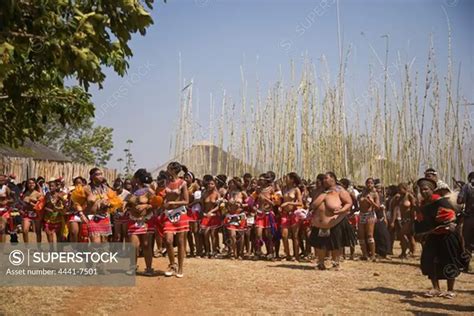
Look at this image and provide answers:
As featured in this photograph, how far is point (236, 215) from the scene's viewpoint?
1215 cm

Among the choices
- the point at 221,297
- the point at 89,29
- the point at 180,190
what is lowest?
the point at 221,297

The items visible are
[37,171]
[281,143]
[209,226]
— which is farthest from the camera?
[37,171]

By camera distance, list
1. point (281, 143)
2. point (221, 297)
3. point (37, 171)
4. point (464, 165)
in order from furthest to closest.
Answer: point (37, 171) → point (281, 143) → point (464, 165) → point (221, 297)

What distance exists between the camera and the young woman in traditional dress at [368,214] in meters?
12.1

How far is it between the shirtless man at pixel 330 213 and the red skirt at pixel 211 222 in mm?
2654

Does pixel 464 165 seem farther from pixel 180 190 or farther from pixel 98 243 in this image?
pixel 98 243

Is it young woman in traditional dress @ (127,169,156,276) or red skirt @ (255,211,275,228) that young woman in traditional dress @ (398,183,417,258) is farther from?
young woman in traditional dress @ (127,169,156,276)

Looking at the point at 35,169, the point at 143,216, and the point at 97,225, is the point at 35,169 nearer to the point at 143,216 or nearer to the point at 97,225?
the point at 97,225

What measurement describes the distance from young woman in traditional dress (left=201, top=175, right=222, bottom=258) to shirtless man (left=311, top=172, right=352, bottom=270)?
2548 millimetres

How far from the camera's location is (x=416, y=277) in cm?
1005

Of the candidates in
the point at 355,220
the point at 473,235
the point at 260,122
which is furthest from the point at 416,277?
the point at 260,122

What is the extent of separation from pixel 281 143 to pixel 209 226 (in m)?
4.65

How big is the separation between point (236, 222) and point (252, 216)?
38cm

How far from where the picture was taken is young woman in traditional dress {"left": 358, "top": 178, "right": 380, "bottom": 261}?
12.1 meters
